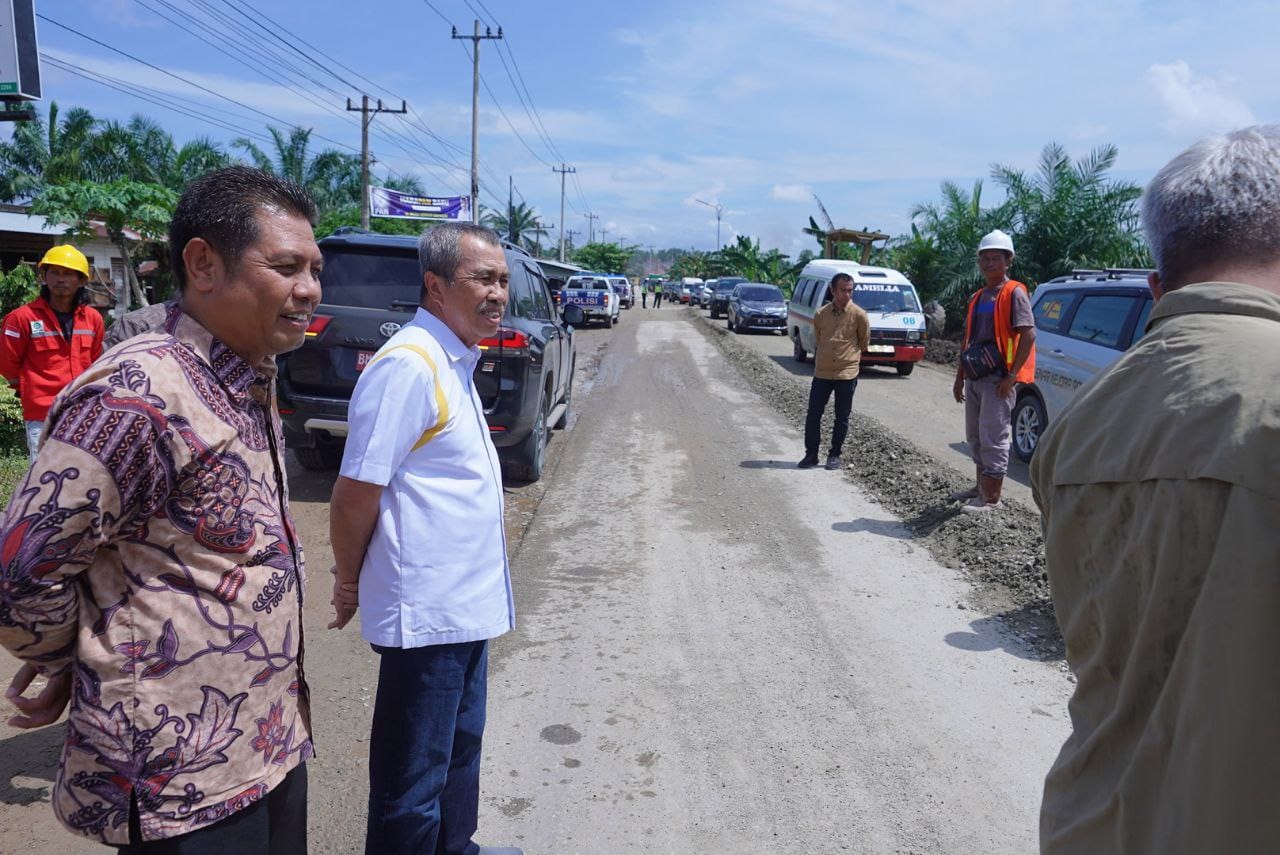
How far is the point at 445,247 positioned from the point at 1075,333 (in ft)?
26.8

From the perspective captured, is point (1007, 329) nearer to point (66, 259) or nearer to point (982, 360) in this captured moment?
point (982, 360)

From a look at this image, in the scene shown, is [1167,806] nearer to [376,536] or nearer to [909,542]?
[376,536]

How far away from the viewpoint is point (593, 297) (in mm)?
30328

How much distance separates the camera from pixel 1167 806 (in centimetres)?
127

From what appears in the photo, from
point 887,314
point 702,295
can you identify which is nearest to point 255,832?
point 887,314

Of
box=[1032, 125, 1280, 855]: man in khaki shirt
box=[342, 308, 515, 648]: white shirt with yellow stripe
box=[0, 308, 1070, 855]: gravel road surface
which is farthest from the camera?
box=[0, 308, 1070, 855]: gravel road surface

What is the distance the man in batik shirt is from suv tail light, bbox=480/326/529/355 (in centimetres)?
475

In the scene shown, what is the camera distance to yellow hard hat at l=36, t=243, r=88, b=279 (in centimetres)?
516

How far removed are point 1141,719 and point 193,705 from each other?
5.40 feet

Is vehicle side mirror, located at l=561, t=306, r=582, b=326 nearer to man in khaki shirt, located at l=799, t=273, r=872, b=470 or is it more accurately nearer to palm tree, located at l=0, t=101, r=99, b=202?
man in khaki shirt, located at l=799, t=273, r=872, b=470

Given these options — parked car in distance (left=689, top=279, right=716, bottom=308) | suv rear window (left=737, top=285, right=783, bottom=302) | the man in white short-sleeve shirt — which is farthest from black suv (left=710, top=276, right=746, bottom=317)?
the man in white short-sleeve shirt

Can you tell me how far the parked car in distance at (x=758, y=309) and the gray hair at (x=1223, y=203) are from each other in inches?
994

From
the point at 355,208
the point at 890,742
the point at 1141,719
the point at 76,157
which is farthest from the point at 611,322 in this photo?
the point at 1141,719

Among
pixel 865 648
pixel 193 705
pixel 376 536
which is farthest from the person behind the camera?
pixel 865 648
